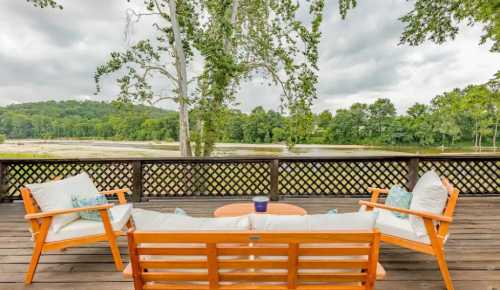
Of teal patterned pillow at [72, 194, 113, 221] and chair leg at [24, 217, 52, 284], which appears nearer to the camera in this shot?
chair leg at [24, 217, 52, 284]

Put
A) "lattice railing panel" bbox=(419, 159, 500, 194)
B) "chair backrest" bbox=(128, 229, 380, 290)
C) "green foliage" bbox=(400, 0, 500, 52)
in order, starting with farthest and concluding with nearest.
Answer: "green foliage" bbox=(400, 0, 500, 52)
"lattice railing panel" bbox=(419, 159, 500, 194)
"chair backrest" bbox=(128, 229, 380, 290)

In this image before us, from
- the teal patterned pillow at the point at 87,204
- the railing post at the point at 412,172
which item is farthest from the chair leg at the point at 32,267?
the railing post at the point at 412,172

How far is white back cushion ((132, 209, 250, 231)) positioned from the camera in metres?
1.27

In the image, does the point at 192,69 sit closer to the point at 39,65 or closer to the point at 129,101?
the point at 129,101

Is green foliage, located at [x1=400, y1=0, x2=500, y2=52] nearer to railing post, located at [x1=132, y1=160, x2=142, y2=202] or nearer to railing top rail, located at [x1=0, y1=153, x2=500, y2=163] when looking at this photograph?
railing top rail, located at [x1=0, y1=153, x2=500, y2=163]

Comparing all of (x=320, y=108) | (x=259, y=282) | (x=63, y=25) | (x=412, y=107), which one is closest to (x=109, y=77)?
(x=63, y=25)

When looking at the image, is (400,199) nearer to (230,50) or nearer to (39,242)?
(39,242)

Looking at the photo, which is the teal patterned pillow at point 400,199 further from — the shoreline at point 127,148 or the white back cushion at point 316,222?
the shoreline at point 127,148

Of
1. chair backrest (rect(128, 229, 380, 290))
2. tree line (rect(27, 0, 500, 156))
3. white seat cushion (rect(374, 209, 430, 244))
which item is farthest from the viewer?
tree line (rect(27, 0, 500, 156))

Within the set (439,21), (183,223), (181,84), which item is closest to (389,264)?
(183,223)

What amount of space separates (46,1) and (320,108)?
6.49 m

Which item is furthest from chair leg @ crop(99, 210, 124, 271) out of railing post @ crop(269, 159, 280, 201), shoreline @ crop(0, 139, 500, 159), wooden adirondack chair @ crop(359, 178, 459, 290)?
shoreline @ crop(0, 139, 500, 159)

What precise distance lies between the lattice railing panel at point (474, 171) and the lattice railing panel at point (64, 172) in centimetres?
632

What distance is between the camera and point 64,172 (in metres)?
4.79
